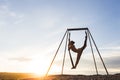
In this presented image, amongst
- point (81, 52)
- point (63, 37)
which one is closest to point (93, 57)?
point (81, 52)

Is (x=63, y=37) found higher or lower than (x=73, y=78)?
higher

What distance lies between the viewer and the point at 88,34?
21.5 meters

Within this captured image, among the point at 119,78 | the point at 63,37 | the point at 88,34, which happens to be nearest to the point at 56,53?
the point at 63,37

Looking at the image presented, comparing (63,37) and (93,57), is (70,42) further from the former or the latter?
(93,57)

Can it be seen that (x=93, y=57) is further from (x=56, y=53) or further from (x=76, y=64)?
(x=56, y=53)

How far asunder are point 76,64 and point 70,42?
65.3 inches

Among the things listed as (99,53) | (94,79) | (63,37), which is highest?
(63,37)

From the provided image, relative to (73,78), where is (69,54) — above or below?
above

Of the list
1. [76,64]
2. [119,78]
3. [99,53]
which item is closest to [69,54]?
[76,64]

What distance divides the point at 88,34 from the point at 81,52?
1.43 metres

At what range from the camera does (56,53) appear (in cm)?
2077

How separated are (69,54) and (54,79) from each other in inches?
83.5

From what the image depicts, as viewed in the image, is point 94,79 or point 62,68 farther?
point 62,68

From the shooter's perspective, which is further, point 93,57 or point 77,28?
point 93,57
